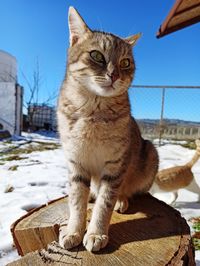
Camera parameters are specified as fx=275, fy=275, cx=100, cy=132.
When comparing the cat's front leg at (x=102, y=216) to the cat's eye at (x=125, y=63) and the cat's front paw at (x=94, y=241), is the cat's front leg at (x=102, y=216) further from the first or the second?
the cat's eye at (x=125, y=63)

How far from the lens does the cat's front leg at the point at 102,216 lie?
130 centimetres

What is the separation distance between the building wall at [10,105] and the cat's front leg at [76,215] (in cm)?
932

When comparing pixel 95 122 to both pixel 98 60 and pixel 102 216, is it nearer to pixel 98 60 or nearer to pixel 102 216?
pixel 98 60

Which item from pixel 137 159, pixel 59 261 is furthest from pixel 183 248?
pixel 137 159

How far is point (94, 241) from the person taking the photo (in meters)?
1.29

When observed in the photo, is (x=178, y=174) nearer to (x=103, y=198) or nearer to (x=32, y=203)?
(x=32, y=203)

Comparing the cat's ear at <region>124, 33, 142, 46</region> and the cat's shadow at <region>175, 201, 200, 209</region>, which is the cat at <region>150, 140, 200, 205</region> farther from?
the cat's ear at <region>124, 33, 142, 46</region>

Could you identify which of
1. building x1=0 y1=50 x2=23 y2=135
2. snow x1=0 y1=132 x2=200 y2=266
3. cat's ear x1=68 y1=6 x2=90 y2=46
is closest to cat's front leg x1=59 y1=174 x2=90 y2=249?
snow x1=0 y1=132 x2=200 y2=266

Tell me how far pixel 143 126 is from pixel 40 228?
630cm

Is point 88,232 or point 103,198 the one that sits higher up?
point 103,198

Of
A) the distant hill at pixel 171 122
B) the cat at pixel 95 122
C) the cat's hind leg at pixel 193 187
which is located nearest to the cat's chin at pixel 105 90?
the cat at pixel 95 122

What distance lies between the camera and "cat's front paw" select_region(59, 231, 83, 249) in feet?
4.28

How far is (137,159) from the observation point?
191 centimetres

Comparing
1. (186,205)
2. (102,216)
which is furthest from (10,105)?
(102,216)
